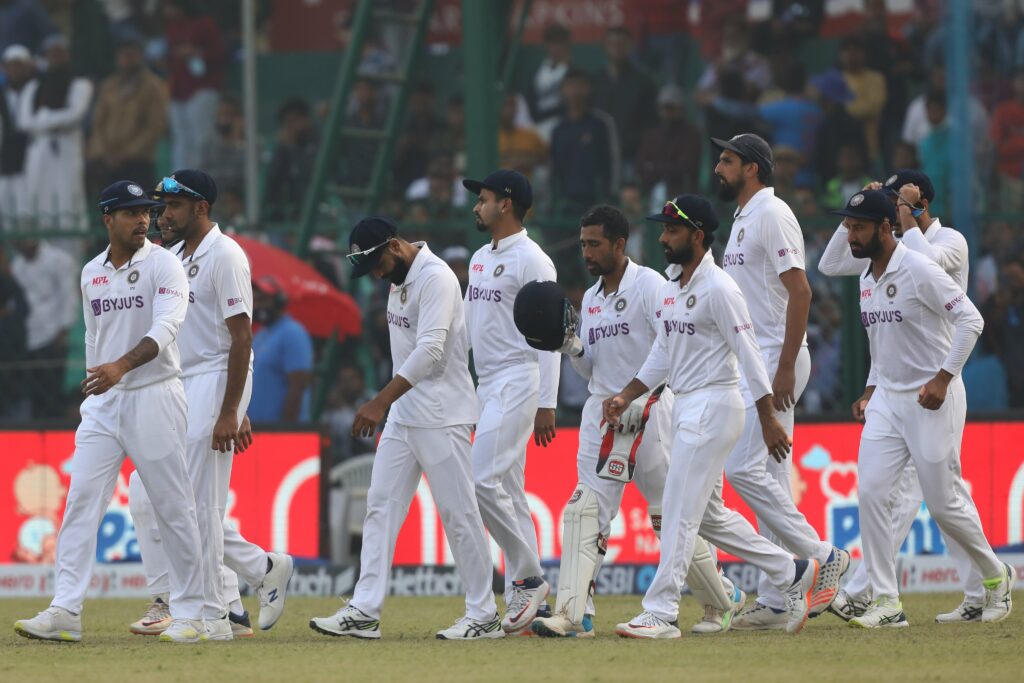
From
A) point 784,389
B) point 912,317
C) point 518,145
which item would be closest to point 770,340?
point 784,389

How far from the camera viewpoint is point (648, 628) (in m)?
9.06

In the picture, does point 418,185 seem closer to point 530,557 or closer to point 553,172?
point 553,172

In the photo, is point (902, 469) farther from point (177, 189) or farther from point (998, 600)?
point (177, 189)

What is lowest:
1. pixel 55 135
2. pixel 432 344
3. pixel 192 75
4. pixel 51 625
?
pixel 51 625

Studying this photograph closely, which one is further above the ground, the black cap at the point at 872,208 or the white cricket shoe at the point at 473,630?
the black cap at the point at 872,208

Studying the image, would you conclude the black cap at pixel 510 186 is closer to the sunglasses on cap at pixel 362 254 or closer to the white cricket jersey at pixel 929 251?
the sunglasses on cap at pixel 362 254

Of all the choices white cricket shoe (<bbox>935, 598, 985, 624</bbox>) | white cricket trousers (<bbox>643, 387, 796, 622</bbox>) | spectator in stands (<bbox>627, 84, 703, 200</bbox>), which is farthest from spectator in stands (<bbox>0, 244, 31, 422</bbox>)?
white cricket shoe (<bbox>935, 598, 985, 624</bbox>)

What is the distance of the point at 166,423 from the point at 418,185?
8.43 m

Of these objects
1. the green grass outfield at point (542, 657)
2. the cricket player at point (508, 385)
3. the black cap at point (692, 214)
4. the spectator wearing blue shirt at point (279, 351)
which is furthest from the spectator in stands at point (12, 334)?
the black cap at point (692, 214)

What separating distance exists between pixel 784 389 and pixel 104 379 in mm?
3497

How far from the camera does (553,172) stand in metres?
16.7

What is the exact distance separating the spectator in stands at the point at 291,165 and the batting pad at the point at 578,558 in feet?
26.9

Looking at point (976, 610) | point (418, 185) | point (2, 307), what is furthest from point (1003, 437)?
point (2, 307)

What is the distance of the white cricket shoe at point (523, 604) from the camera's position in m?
9.54
